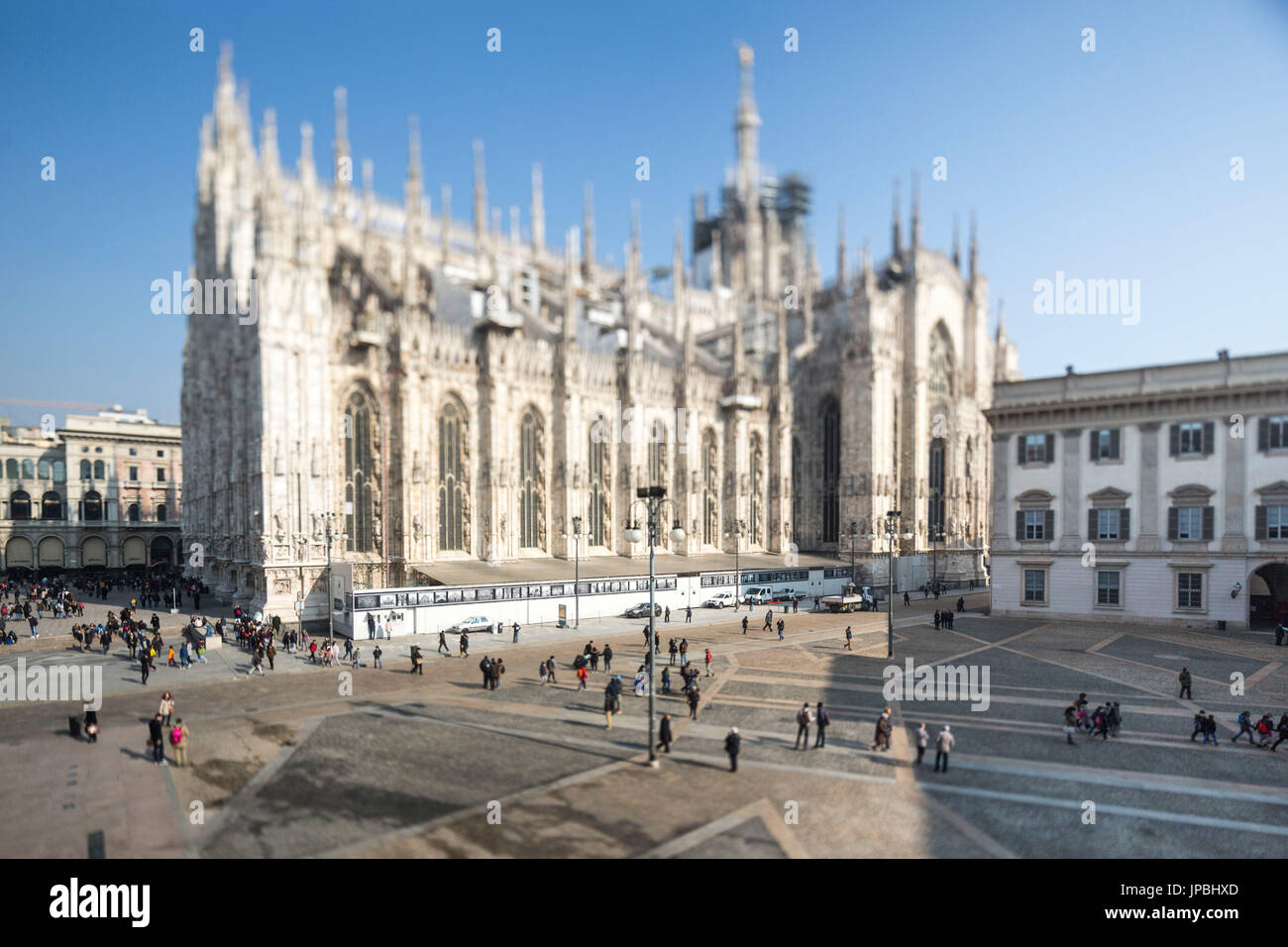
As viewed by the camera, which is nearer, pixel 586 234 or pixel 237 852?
pixel 237 852

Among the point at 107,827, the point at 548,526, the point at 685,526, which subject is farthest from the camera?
the point at 685,526

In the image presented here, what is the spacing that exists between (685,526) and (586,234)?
30.5m

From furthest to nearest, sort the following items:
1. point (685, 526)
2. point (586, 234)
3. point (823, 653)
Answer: point (586, 234) < point (685, 526) < point (823, 653)

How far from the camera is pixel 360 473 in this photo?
44.8 meters

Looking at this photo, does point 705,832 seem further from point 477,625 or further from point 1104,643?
point 1104,643

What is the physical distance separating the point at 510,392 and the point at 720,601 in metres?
20.0

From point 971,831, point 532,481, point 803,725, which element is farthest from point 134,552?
point 971,831

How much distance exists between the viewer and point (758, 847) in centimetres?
1254

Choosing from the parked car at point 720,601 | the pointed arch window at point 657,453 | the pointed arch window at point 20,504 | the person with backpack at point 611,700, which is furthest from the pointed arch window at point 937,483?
the pointed arch window at point 20,504

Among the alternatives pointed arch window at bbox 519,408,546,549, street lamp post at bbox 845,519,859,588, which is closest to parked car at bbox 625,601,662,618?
pointed arch window at bbox 519,408,546,549

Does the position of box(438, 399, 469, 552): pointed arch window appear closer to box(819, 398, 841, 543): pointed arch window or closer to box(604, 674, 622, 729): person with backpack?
box(604, 674, 622, 729): person with backpack

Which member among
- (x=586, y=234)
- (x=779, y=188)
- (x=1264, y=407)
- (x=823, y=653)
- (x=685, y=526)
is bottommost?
(x=823, y=653)
